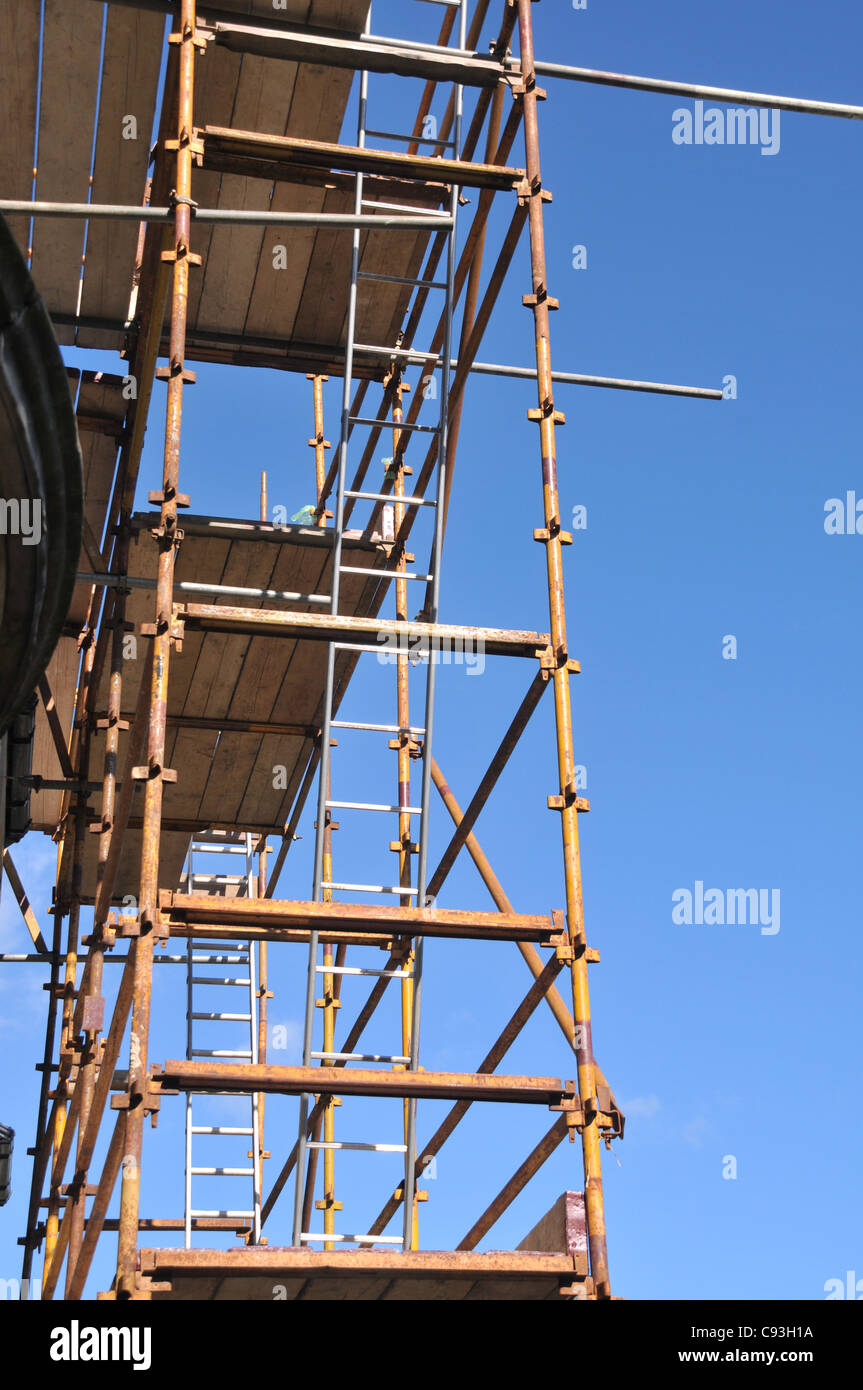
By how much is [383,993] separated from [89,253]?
18.5ft

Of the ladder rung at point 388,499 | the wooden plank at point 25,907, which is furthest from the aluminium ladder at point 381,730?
the wooden plank at point 25,907

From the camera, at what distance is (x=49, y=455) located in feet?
17.6

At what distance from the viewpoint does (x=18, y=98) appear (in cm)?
994

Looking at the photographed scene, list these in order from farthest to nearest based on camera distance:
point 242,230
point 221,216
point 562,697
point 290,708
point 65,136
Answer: point 290,708
point 242,230
point 65,136
point 221,216
point 562,697

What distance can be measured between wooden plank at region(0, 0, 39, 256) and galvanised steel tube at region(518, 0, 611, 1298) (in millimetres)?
3069

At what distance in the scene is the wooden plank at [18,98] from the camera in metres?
9.59

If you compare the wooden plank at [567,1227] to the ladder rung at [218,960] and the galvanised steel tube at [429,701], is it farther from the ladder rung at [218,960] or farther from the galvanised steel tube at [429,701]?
the ladder rung at [218,960]

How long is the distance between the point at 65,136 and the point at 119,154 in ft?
1.27

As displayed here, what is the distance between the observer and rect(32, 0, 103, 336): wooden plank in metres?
9.67

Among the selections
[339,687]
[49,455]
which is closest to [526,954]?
[339,687]

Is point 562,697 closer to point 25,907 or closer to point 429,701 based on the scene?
point 429,701

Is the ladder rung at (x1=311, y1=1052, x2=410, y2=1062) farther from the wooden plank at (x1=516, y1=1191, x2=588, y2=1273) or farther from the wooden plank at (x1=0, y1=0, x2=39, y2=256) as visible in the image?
the wooden plank at (x1=0, y1=0, x2=39, y2=256)

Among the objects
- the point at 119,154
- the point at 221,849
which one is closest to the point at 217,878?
the point at 221,849

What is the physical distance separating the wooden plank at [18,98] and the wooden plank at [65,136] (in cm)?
7
